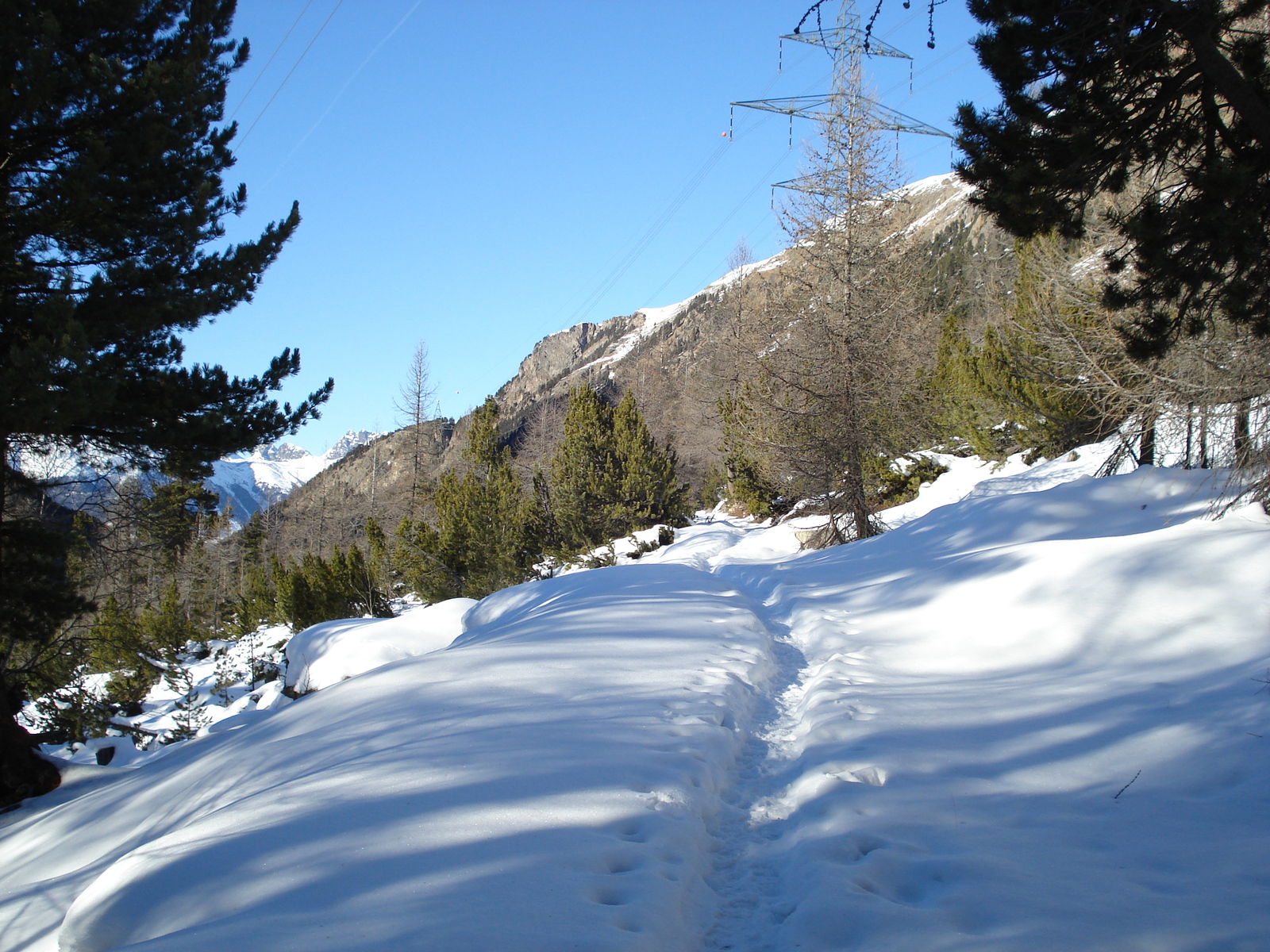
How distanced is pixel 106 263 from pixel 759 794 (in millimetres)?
9815

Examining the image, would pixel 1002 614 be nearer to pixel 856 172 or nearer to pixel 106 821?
pixel 106 821

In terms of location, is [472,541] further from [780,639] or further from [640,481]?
[780,639]

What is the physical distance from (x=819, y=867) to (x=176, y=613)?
3641 centimetres

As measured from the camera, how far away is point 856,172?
1570cm

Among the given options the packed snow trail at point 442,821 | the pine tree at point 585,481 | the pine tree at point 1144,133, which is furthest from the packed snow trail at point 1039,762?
the pine tree at point 585,481

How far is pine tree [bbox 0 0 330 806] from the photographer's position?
6984 millimetres

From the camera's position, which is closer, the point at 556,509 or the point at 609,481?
the point at 609,481

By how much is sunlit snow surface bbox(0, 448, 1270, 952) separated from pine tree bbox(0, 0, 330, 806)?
3751mm

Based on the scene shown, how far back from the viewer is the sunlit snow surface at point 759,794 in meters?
2.36

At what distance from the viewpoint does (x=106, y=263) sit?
8.27 meters

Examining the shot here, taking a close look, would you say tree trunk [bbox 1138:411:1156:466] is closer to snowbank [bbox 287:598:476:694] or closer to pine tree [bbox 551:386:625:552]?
snowbank [bbox 287:598:476:694]

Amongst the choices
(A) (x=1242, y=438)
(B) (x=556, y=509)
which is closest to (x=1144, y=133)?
(A) (x=1242, y=438)

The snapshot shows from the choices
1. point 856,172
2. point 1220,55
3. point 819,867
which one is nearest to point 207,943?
point 819,867

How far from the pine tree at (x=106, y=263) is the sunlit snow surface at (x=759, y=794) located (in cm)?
375
